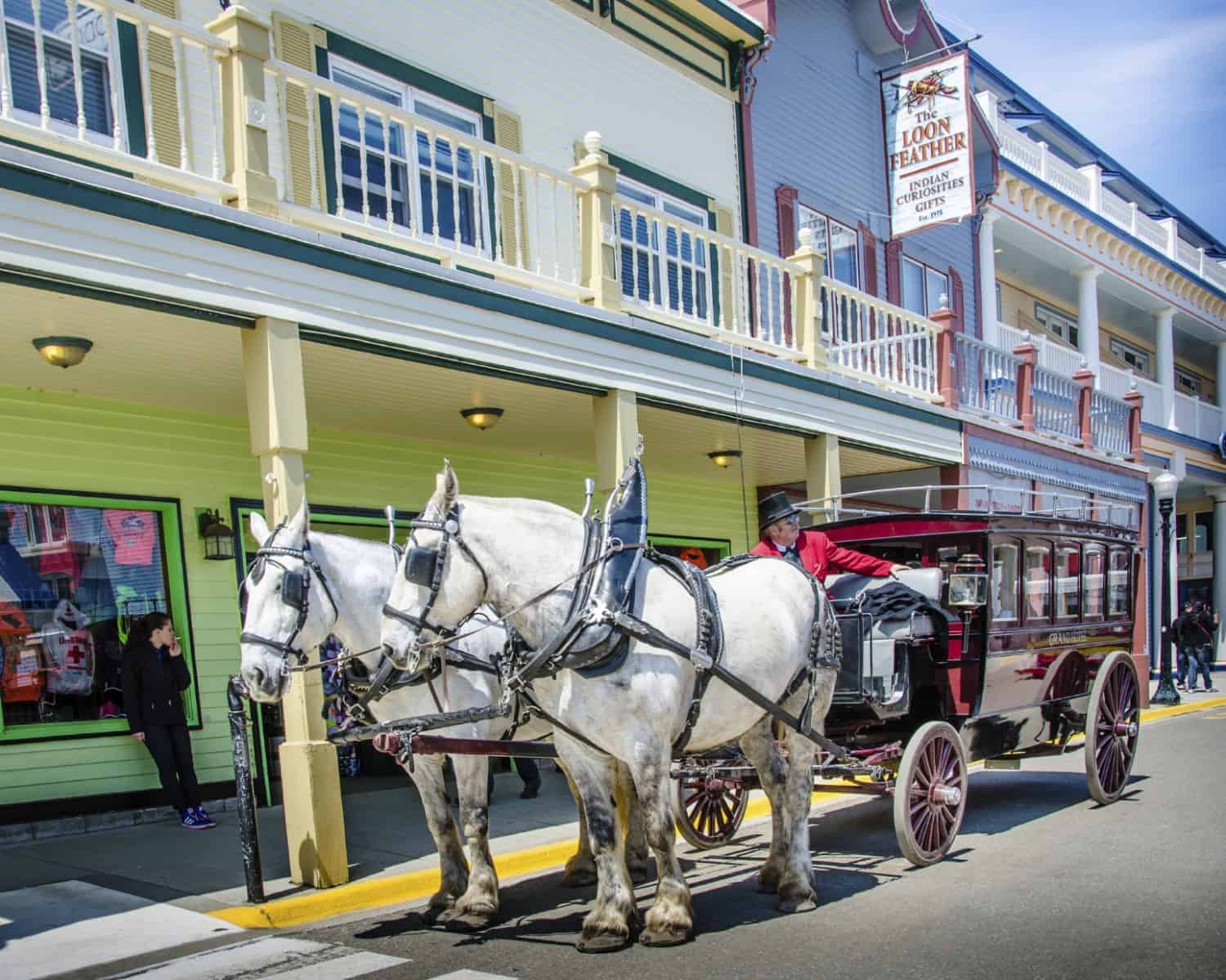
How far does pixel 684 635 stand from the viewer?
5.96 meters

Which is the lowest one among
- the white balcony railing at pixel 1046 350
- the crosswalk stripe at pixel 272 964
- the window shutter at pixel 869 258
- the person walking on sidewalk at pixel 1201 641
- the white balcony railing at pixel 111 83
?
the person walking on sidewalk at pixel 1201 641

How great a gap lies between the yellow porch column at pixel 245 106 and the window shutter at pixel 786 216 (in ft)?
30.7

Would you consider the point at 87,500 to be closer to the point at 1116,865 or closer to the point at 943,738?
the point at 943,738

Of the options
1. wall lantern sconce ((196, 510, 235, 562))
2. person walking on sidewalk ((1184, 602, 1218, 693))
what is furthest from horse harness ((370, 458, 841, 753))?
person walking on sidewalk ((1184, 602, 1218, 693))

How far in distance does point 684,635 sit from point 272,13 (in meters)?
7.11

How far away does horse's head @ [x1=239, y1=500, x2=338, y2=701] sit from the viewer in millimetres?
6234

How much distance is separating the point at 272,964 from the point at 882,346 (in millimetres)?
10231

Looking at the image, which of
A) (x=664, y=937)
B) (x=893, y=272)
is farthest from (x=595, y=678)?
(x=893, y=272)

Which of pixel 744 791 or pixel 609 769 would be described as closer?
pixel 609 769

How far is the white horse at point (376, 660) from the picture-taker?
6312 mm

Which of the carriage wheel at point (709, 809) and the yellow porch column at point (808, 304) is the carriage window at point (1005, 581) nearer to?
the carriage wheel at point (709, 809)

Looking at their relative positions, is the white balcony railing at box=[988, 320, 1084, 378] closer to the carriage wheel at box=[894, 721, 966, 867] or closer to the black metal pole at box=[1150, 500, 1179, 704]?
the black metal pole at box=[1150, 500, 1179, 704]

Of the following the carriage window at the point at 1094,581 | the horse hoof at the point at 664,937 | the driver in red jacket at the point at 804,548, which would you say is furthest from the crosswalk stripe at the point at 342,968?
the carriage window at the point at 1094,581

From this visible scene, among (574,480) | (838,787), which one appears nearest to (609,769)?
(838,787)
